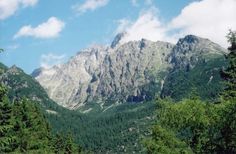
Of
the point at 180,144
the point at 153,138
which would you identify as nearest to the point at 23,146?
the point at 153,138

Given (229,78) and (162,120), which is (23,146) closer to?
(162,120)

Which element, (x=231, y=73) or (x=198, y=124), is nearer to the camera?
(x=198, y=124)

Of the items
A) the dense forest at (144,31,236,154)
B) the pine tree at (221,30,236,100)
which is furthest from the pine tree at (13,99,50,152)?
the pine tree at (221,30,236,100)

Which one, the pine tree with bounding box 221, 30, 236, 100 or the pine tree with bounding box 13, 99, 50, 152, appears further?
the pine tree with bounding box 13, 99, 50, 152

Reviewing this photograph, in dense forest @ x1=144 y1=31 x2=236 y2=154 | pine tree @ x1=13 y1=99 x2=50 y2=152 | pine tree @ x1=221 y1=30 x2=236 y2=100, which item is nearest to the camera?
dense forest @ x1=144 y1=31 x2=236 y2=154

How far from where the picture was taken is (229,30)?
49.6m

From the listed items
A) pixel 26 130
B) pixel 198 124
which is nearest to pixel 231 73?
pixel 198 124

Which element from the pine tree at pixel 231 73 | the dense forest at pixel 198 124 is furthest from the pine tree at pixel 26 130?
the pine tree at pixel 231 73

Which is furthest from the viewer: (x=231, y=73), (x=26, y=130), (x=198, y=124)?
(x=26, y=130)

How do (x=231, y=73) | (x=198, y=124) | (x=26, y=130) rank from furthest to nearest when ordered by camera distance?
(x=26, y=130) < (x=231, y=73) < (x=198, y=124)

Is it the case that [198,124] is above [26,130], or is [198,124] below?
below

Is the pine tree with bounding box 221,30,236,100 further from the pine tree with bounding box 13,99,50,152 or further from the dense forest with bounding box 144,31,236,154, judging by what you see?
the pine tree with bounding box 13,99,50,152

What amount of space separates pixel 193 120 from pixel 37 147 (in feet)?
76.9

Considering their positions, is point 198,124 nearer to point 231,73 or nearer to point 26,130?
point 231,73
